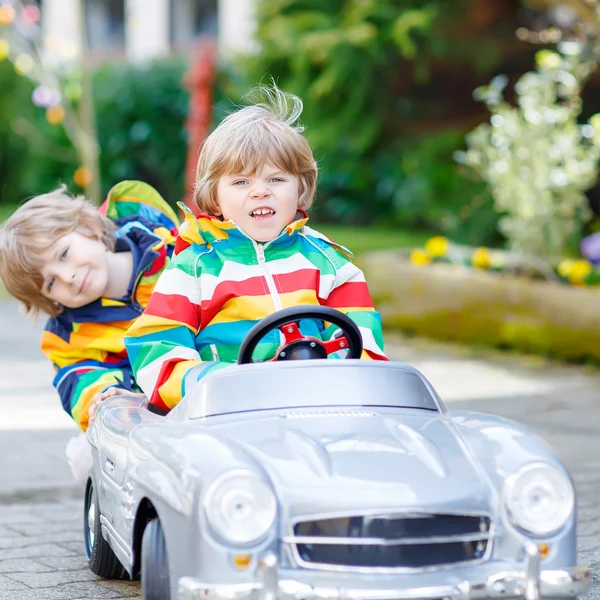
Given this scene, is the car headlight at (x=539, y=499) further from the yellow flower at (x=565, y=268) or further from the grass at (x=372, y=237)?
the grass at (x=372, y=237)

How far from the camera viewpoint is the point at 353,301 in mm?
3684

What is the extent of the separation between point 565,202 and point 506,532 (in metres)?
6.55

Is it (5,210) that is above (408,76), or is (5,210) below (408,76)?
below

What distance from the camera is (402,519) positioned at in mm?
2523

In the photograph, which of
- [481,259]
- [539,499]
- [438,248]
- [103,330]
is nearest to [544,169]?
[481,259]

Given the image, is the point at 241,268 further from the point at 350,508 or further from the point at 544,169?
the point at 544,169

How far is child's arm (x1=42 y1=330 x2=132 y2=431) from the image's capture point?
4012 millimetres

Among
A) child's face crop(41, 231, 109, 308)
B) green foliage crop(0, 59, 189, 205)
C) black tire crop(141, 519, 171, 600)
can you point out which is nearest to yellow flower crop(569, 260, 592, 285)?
child's face crop(41, 231, 109, 308)

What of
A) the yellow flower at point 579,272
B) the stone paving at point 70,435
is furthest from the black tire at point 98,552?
the yellow flower at point 579,272

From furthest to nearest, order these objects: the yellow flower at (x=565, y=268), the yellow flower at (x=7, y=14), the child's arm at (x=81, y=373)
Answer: the yellow flower at (x=7, y=14)
the yellow flower at (x=565, y=268)
the child's arm at (x=81, y=373)

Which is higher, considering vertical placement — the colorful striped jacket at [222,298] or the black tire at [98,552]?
the colorful striped jacket at [222,298]

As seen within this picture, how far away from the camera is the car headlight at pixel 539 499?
258cm

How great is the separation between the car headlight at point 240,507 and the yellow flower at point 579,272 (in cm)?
594

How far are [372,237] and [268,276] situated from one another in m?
12.6
